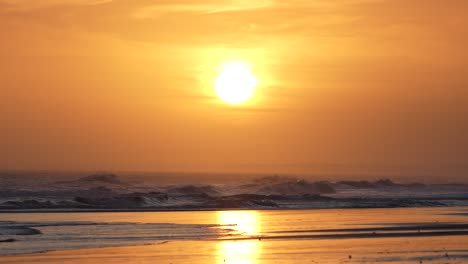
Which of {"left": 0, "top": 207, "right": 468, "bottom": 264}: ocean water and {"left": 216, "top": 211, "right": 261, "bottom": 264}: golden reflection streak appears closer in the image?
{"left": 216, "top": 211, "right": 261, "bottom": 264}: golden reflection streak

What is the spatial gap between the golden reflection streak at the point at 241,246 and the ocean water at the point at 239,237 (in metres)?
0.03

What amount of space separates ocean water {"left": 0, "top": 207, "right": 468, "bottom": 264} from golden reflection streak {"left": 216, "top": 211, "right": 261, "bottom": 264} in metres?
0.03

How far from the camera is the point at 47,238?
32156 mm

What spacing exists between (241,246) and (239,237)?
11.6 feet

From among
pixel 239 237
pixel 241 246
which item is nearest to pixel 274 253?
pixel 241 246

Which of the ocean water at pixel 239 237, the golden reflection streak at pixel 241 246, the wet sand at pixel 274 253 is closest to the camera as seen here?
the wet sand at pixel 274 253

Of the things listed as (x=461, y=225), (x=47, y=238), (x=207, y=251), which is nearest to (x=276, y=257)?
(x=207, y=251)

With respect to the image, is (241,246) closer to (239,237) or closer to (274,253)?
(274,253)

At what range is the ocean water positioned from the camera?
26969 millimetres

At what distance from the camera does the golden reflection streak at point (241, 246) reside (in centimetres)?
2641

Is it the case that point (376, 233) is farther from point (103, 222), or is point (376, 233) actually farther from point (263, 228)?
point (103, 222)

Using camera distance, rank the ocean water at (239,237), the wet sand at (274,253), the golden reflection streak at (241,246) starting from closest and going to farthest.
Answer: the wet sand at (274,253) < the golden reflection streak at (241,246) < the ocean water at (239,237)

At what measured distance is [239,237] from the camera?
3388 cm

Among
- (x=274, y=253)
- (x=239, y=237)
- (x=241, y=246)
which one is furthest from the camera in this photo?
(x=239, y=237)
